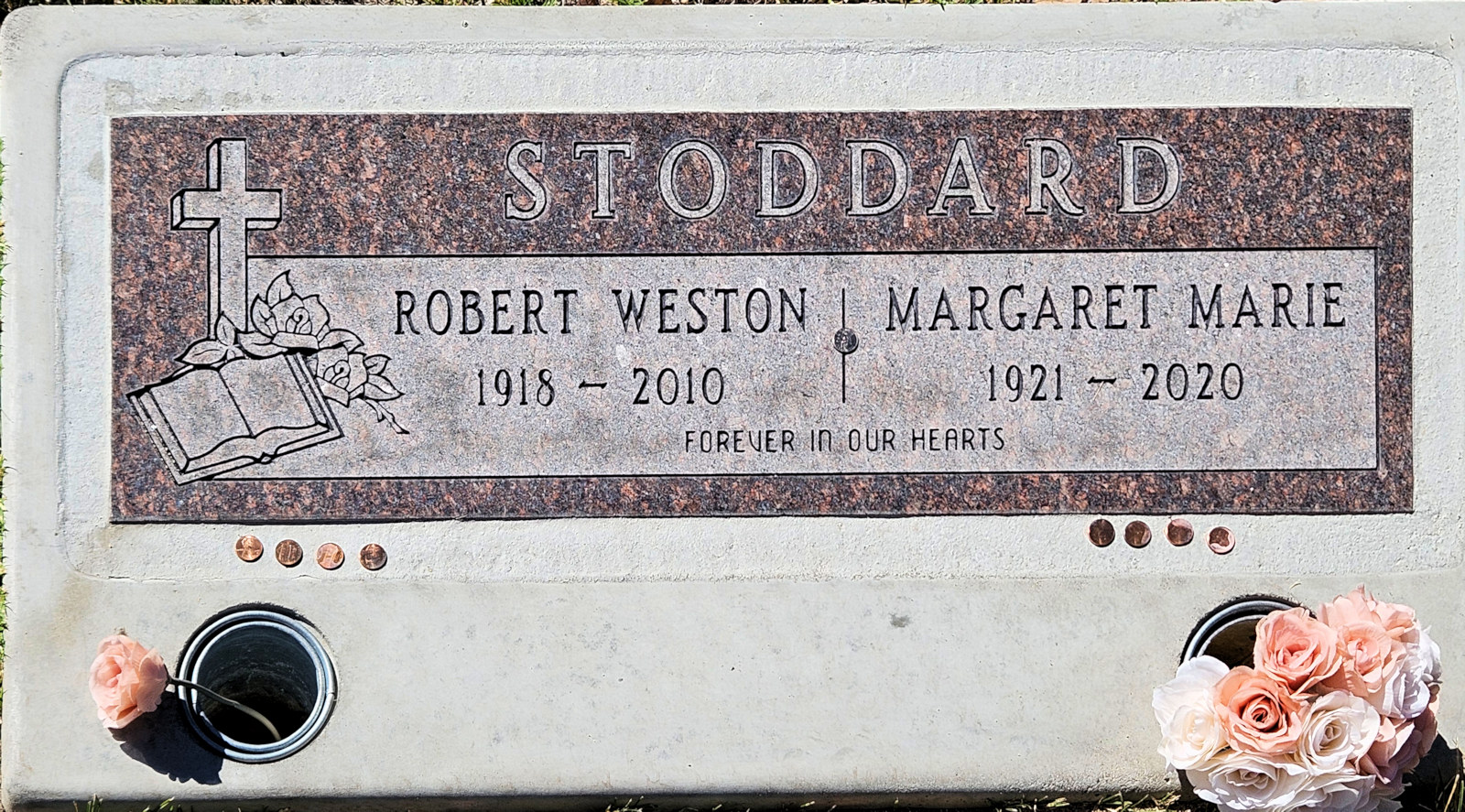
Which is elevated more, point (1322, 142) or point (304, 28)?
point (304, 28)

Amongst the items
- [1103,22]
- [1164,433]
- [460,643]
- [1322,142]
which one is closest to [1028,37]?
[1103,22]

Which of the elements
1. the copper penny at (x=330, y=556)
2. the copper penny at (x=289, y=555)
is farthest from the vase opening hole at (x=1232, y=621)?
the copper penny at (x=289, y=555)

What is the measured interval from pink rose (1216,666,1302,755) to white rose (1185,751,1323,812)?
0.04m

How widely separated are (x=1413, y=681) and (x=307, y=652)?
291cm

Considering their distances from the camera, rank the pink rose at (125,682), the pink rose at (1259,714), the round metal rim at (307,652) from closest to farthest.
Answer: the pink rose at (1259,714)
the pink rose at (125,682)
the round metal rim at (307,652)

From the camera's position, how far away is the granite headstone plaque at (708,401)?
3195mm

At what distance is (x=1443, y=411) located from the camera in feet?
10.6

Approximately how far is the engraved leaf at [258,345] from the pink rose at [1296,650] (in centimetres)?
273

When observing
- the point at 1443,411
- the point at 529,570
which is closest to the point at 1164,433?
the point at 1443,411

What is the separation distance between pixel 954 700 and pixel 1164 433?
3.08 feet

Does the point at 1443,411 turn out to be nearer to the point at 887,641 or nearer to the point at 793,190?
the point at 887,641

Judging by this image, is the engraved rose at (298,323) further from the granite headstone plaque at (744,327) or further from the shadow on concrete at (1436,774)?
the shadow on concrete at (1436,774)

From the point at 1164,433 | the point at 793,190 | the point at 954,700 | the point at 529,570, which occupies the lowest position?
the point at 954,700

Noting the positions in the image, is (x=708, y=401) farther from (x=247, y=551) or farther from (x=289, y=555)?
(x=247, y=551)
